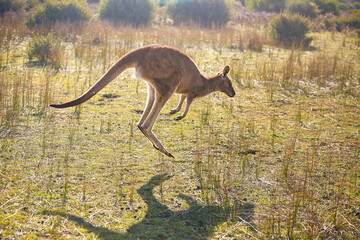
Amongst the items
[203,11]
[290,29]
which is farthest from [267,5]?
[290,29]

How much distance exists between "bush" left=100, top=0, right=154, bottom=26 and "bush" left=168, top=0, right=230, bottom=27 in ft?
6.44

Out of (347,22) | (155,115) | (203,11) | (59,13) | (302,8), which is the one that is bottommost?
(155,115)

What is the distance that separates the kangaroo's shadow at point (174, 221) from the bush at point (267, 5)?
22.7 m

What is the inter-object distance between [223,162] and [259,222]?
1.25 meters

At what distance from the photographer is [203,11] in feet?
61.7

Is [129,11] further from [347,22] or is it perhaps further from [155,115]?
[155,115]

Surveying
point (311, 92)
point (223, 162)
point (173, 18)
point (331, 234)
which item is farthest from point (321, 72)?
point (173, 18)

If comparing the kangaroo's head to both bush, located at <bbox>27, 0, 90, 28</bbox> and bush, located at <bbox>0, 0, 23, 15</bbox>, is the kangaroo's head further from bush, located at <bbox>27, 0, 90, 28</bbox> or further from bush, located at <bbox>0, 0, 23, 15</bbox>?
bush, located at <bbox>0, 0, 23, 15</bbox>

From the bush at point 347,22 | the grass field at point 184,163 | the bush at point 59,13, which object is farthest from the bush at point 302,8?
the grass field at point 184,163

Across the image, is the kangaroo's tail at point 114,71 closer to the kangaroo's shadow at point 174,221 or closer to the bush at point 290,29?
the kangaroo's shadow at point 174,221

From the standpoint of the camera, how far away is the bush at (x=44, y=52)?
8.61 metres

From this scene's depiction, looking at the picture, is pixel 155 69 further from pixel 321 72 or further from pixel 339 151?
pixel 321 72

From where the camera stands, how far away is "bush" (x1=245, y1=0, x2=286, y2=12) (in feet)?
81.0

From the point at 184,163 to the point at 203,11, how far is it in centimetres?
1544
